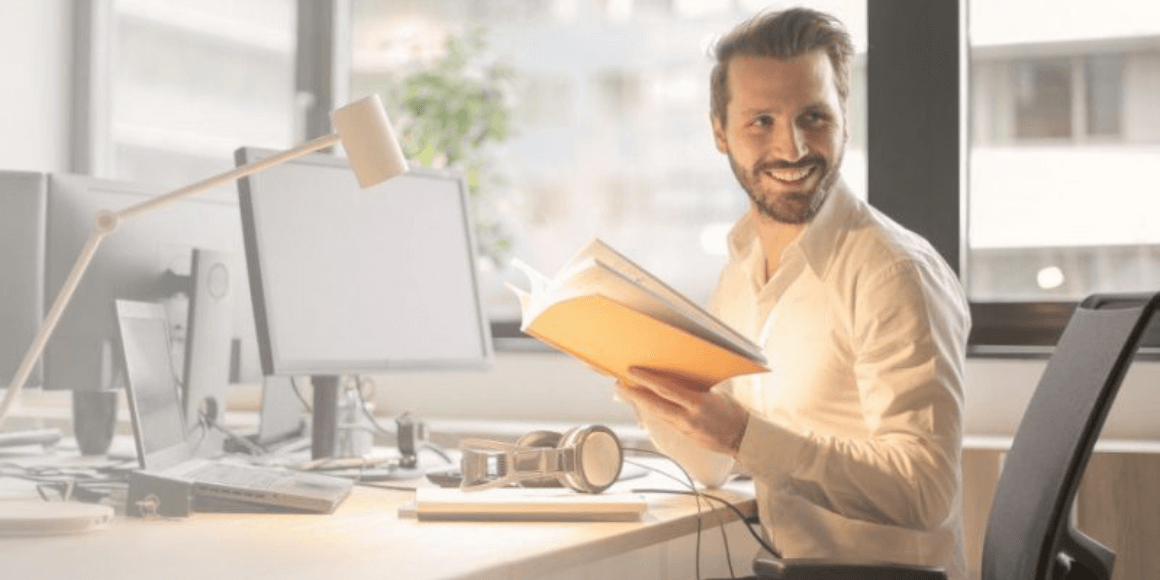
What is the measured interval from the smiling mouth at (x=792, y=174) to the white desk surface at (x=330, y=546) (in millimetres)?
552

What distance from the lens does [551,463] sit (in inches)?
82.4

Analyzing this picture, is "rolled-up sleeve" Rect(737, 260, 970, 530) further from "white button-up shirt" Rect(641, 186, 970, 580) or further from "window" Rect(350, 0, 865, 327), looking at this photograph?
"window" Rect(350, 0, 865, 327)

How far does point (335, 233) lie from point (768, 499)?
870mm

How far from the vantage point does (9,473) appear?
2.43 metres

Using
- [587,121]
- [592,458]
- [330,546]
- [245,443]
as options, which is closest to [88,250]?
[330,546]

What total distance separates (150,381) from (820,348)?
102 cm

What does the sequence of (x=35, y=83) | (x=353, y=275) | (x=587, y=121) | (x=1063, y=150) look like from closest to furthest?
(x=353, y=275) → (x=1063, y=150) → (x=587, y=121) → (x=35, y=83)

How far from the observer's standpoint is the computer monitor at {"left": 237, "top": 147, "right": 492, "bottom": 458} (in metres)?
2.38

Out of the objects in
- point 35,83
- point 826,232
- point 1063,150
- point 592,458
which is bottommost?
point 592,458

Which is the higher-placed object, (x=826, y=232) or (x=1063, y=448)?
(x=826, y=232)

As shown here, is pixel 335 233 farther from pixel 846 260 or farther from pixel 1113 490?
pixel 1113 490

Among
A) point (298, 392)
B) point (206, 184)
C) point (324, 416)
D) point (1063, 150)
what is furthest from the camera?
point (1063, 150)

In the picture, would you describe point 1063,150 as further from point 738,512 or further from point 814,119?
point 738,512

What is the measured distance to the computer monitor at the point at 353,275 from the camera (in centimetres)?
238
